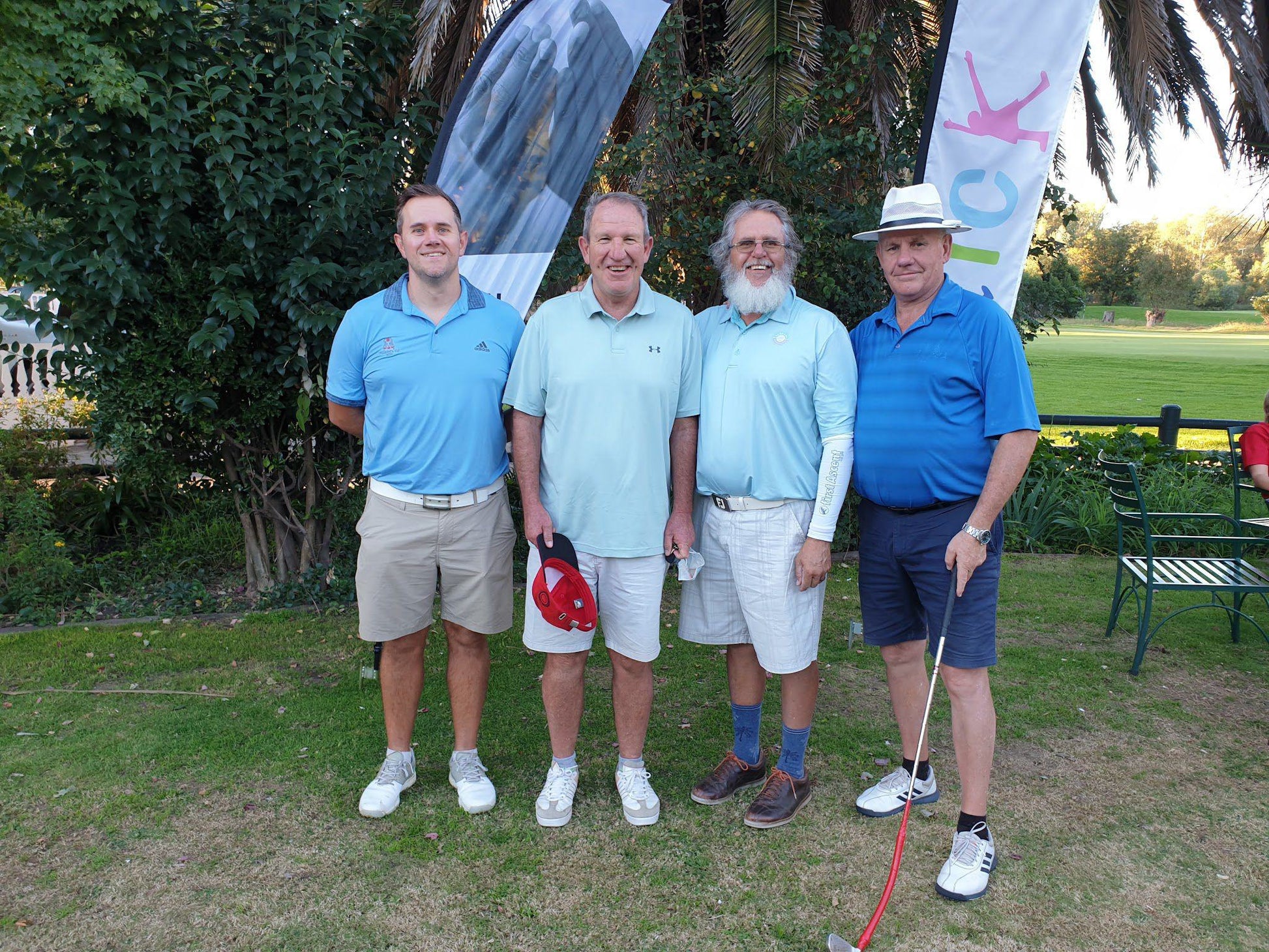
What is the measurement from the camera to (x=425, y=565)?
318cm

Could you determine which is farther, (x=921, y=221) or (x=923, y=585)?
(x=923, y=585)

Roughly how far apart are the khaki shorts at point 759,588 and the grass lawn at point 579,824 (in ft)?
2.16

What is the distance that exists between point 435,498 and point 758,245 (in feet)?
4.52

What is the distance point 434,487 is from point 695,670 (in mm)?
2140

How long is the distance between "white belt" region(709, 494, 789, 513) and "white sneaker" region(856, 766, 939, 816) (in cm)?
115

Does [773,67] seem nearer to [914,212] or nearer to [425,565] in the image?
[914,212]

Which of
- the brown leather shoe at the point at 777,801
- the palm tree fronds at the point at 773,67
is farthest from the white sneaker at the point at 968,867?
the palm tree fronds at the point at 773,67

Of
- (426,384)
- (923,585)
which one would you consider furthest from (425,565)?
(923,585)

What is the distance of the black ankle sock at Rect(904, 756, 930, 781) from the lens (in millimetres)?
3373

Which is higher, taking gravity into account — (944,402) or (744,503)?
(944,402)

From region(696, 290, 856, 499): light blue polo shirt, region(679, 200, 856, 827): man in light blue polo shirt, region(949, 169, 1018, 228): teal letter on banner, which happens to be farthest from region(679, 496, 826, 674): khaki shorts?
region(949, 169, 1018, 228): teal letter on banner

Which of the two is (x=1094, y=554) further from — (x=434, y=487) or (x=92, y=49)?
(x=92, y=49)

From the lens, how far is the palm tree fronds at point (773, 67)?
20.1 ft

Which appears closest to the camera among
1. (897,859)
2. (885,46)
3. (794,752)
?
(897,859)
